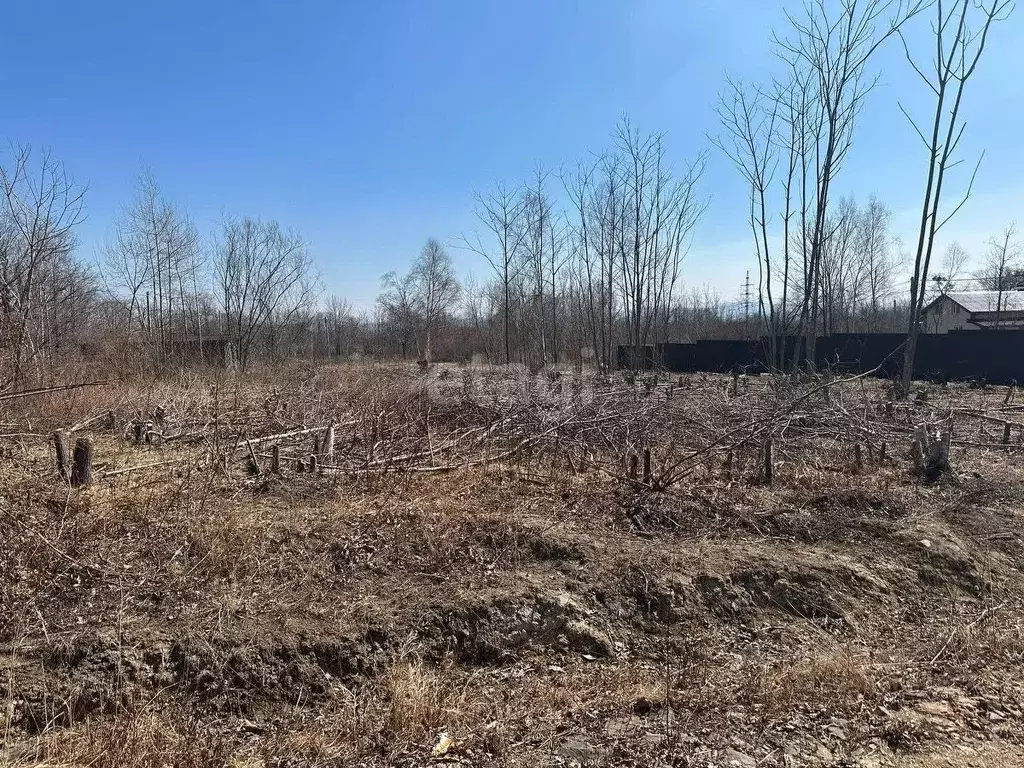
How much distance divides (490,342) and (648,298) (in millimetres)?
15565

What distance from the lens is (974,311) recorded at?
3134 centimetres

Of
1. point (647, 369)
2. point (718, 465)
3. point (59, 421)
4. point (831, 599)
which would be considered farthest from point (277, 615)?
point (647, 369)

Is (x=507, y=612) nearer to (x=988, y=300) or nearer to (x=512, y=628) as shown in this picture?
(x=512, y=628)

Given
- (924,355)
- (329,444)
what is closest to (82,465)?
(329,444)

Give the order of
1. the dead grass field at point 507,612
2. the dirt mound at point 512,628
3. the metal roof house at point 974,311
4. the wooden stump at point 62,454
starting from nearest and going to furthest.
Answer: the dead grass field at point 507,612
the dirt mound at point 512,628
the wooden stump at point 62,454
the metal roof house at point 974,311

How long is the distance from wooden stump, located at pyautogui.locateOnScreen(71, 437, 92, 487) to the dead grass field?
0.22 meters

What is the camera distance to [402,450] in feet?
24.4

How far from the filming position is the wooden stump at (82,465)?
602 centimetres

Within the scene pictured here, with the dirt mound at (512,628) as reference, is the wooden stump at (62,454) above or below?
above

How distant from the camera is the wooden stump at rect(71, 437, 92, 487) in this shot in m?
6.02

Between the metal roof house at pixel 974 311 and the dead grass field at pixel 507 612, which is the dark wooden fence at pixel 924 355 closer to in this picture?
the metal roof house at pixel 974 311

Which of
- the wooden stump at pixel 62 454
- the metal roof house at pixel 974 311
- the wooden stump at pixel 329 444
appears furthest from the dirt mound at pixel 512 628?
the metal roof house at pixel 974 311

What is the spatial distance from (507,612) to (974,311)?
37.4m

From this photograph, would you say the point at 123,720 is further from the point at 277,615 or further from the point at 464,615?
the point at 464,615
